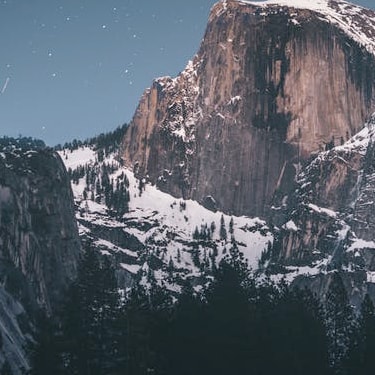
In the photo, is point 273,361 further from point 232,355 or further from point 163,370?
point 163,370

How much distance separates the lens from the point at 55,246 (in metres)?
195

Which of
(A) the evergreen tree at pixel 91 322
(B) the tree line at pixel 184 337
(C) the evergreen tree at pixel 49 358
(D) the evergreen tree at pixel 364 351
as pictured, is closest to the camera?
(C) the evergreen tree at pixel 49 358

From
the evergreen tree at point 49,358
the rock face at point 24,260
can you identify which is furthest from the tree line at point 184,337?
the rock face at point 24,260

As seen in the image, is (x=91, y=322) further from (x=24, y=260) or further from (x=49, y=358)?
(x=24, y=260)

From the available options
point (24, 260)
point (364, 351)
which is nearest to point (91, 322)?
point (364, 351)

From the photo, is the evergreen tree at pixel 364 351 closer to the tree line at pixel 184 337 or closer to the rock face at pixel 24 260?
the tree line at pixel 184 337

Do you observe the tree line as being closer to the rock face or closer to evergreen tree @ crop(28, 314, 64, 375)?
evergreen tree @ crop(28, 314, 64, 375)

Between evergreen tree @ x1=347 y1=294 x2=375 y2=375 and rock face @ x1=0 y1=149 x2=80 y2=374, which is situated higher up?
rock face @ x1=0 y1=149 x2=80 y2=374

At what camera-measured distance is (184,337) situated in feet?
245

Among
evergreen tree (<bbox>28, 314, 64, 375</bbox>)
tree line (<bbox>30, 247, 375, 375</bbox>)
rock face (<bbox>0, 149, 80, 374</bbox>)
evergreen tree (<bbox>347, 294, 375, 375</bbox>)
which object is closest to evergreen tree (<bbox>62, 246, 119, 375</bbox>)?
tree line (<bbox>30, 247, 375, 375</bbox>)

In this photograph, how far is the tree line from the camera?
215 ft

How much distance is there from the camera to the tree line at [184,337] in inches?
2576

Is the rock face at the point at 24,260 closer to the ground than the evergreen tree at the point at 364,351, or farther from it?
farther from it

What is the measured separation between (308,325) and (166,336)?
1740 centimetres
